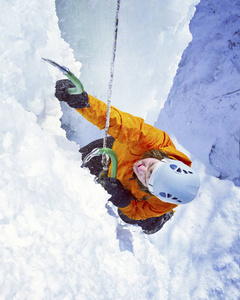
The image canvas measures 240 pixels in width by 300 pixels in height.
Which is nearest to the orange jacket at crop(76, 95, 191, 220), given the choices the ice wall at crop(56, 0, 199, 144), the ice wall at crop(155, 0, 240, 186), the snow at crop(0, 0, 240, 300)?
the snow at crop(0, 0, 240, 300)

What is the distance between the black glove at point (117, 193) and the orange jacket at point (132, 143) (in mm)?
64

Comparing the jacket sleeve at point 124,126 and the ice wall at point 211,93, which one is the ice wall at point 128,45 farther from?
the jacket sleeve at point 124,126

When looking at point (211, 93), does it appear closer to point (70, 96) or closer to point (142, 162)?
point (142, 162)

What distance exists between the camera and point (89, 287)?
1007 mm

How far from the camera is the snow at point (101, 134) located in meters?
0.93

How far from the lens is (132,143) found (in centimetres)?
161

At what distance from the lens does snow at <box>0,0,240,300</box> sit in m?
0.93

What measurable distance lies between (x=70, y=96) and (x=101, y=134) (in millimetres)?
2427

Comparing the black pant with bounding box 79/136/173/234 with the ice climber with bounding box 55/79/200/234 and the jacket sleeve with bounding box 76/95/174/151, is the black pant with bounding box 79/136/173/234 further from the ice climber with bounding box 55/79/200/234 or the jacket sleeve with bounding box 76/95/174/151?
the jacket sleeve with bounding box 76/95/174/151

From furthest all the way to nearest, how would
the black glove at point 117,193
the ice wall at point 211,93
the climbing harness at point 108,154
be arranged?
the ice wall at point 211,93 < the black glove at point 117,193 < the climbing harness at point 108,154

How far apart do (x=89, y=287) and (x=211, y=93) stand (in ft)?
11.4

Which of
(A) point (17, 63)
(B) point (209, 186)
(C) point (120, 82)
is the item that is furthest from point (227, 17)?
(A) point (17, 63)

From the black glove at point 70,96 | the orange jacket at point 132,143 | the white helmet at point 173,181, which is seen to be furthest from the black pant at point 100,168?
the black glove at point 70,96

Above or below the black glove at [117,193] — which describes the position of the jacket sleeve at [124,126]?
above
